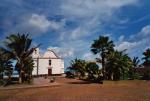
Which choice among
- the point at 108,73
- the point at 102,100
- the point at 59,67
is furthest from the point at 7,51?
the point at 59,67

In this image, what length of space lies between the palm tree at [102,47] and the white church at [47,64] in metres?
20.2

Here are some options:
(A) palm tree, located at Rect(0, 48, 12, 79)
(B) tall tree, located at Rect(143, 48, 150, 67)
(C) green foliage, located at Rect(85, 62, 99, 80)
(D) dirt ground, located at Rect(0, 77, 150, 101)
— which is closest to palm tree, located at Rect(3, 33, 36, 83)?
(A) palm tree, located at Rect(0, 48, 12, 79)

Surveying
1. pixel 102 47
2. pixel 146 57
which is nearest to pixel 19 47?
pixel 102 47

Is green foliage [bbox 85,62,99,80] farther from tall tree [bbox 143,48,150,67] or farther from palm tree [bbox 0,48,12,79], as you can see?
tall tree [bbox 143,48,150,67]

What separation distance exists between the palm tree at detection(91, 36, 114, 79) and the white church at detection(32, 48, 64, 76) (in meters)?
20.2

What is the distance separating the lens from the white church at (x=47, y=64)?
64375 millimetres

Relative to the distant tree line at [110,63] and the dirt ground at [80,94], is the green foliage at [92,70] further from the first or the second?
the dirt ground at [80,94]

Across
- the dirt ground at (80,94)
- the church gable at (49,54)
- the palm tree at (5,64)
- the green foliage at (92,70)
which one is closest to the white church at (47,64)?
the church gable at (49,54)

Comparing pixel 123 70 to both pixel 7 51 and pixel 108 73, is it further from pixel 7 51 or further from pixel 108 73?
pixel 7 51

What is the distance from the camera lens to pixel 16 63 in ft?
138

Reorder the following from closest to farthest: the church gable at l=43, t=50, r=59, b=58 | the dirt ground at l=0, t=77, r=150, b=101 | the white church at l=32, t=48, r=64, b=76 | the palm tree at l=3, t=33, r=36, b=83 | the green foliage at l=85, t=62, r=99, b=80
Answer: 1. the dirt ground at l=0, t=77, r=150, b=101
2. the palm tree at l=3, t=33, r=36, b=83
3. the green foliage at l=85, t=62, r=99, b=80
4. the white church at l=32, t=48, r=64, b=76
5. the church gable at l=43, t=50, r=59, b=58

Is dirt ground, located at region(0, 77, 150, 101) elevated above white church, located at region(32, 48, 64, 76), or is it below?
below

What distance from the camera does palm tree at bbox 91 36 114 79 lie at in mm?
47281

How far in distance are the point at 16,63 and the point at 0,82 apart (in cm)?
412
